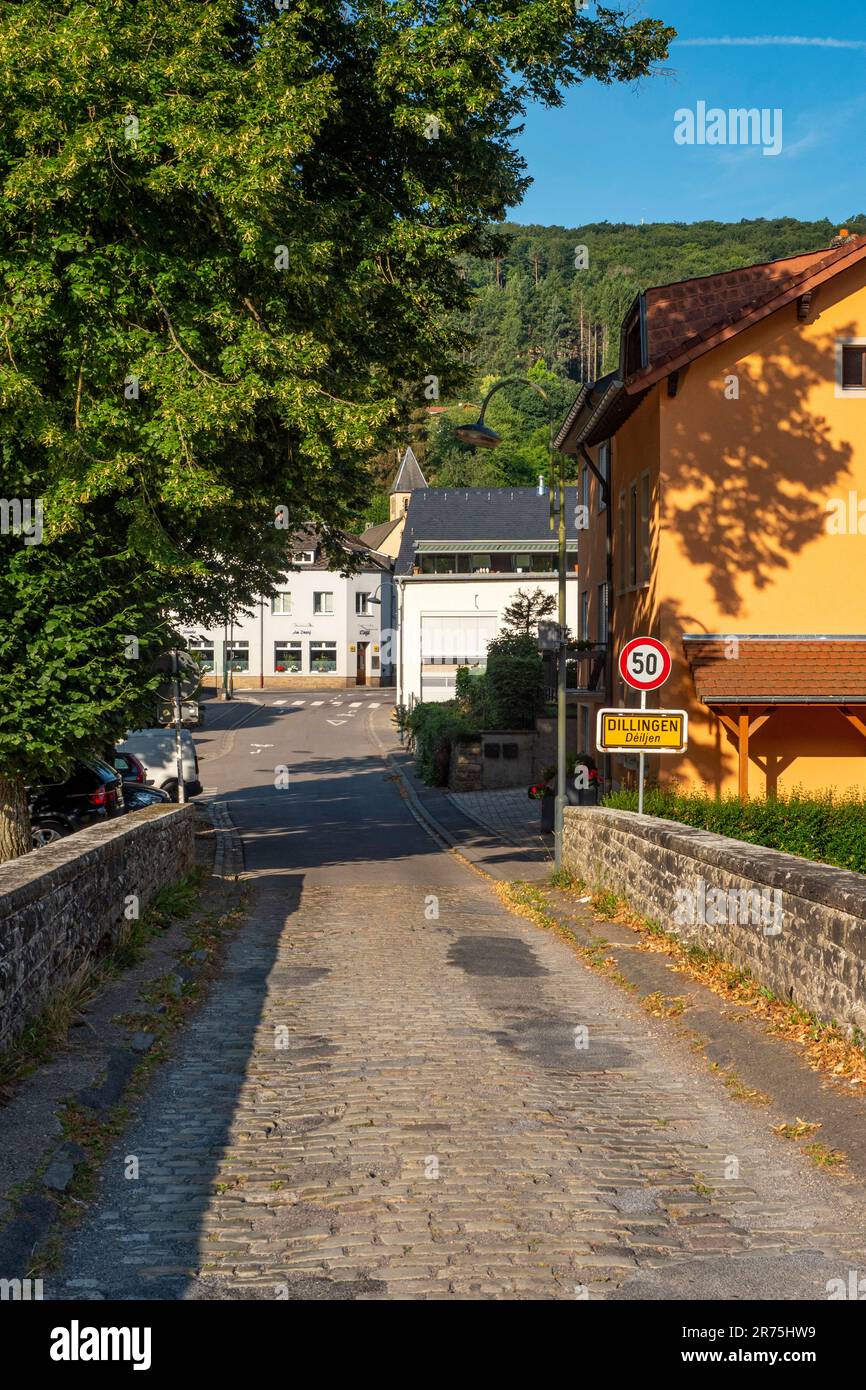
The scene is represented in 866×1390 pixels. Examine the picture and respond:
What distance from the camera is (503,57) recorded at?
16984 mm

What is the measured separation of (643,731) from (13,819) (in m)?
7.43

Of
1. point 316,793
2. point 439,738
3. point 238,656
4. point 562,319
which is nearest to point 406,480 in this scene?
point 238,656

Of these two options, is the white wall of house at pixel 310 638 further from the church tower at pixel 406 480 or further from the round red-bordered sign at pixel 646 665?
the round red-bordered sign at pixel 646 665

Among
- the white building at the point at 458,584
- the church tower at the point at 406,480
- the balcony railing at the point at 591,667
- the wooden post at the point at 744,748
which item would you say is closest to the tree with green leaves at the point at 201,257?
the wooden post at the point at 744,748

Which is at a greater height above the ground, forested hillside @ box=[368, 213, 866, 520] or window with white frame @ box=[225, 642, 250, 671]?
forested hillside @ box=[368, 213, 866, 520]

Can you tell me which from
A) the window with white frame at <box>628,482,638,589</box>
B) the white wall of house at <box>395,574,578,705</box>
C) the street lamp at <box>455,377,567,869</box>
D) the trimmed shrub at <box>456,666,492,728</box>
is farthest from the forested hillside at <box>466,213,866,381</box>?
the street lamp at <box>455,377,567,869</box>

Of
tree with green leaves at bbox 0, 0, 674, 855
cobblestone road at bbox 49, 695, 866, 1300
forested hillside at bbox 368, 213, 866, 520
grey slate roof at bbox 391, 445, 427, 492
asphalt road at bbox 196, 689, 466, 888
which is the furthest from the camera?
grey slate roof at bbox 391, 445, 427, 492

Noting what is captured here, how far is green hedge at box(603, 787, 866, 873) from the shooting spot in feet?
58.2

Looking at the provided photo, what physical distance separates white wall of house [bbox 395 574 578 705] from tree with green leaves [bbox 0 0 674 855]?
48.6 meters

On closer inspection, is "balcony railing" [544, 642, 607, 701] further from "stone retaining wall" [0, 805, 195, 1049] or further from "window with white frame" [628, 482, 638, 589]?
"stone retaining wall" [0, 805, 195, 1049]

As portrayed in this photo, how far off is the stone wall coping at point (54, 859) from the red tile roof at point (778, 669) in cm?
1052

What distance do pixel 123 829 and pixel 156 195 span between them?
21.4 ft

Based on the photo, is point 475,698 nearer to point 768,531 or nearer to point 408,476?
point 768,531

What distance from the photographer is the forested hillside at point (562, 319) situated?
116 m
